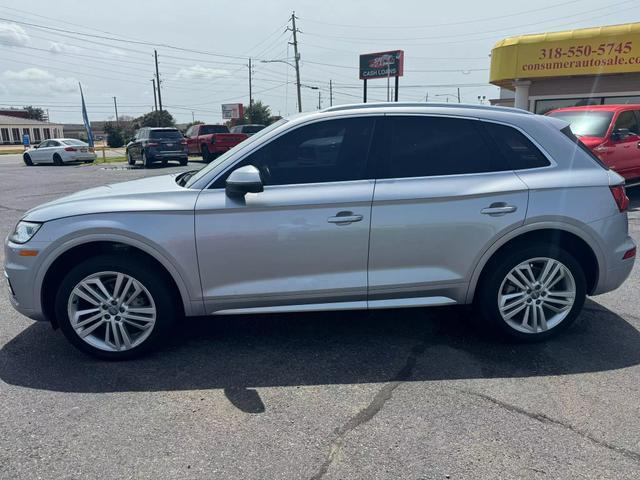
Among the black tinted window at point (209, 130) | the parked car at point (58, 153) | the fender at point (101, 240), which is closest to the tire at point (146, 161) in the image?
the black tinted window at point (209, 130)

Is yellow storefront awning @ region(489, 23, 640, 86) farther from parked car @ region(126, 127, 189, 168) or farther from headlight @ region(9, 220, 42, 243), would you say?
headlight @ region(9, 220, 42, 243)

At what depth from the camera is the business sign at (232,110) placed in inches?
2245

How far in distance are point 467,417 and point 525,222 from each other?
1.50 metres

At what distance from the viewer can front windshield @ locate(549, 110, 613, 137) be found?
30.7ft

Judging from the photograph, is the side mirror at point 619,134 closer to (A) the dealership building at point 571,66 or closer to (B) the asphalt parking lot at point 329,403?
(B) the asphalt parking lot at point 329,403

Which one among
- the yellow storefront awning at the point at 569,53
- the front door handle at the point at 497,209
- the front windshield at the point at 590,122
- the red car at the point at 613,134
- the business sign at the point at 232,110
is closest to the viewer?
the front door handle at the point at 497,209

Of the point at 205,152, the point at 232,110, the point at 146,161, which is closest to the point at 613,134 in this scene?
the point at 146,161

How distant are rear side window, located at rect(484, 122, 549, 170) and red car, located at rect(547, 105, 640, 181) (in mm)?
6194

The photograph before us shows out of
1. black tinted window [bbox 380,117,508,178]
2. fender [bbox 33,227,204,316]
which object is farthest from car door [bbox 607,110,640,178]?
fender [bbox 33,227,204,316]

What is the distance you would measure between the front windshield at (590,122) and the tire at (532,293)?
22.7 feet

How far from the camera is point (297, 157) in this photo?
3.58 meters

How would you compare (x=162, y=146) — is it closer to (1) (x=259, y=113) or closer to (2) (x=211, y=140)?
(2) (x=211, y=140)

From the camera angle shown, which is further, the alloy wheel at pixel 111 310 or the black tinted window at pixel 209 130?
the black tinted window at pixel 209 130

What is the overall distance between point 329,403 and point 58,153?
1057 inches
